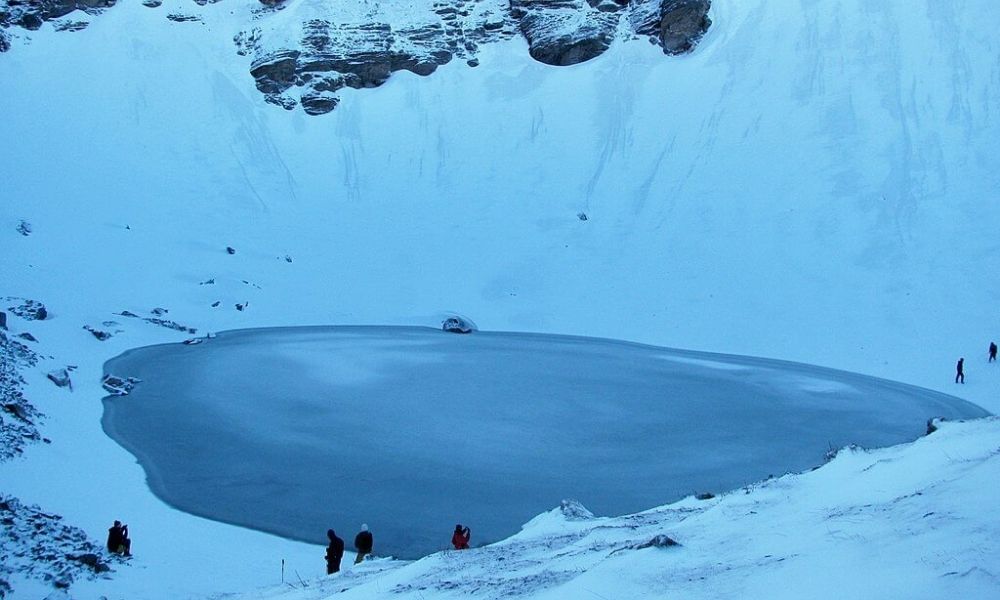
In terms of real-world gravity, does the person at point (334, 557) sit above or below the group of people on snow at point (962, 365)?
below

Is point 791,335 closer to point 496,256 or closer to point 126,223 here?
point 496,256

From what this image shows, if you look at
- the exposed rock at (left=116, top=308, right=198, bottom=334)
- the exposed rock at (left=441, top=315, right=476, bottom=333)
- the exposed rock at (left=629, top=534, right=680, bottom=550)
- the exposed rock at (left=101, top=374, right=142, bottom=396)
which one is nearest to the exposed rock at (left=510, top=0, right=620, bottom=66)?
the exposed rock at (left=441, top=315, right=476, bottom=333)

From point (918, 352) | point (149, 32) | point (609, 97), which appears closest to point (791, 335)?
point (918, 352)

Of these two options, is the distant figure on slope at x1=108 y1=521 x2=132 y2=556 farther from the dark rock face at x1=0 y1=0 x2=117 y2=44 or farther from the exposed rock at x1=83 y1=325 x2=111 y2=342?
the dark rock face at x1=0 y1=0 x2=117 y2=44

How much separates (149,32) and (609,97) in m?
36.8

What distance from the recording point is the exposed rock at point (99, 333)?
2775 centimetres

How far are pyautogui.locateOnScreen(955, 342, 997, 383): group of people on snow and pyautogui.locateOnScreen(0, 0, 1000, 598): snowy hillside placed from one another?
1.17 feet

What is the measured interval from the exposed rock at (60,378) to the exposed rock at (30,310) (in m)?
7.78

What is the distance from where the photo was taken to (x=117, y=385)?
2166 cm

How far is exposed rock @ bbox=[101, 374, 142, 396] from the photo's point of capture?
2131 cm

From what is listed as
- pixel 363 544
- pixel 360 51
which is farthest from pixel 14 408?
pixel 360 51

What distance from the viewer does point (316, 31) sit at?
60.4 m

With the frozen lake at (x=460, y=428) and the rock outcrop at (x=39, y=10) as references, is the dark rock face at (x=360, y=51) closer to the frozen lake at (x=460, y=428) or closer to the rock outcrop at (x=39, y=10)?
the rock outcrop at (x=39, y=10)

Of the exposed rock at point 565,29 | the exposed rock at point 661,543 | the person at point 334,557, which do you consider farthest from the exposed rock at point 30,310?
the exposed rock at point 565,29
